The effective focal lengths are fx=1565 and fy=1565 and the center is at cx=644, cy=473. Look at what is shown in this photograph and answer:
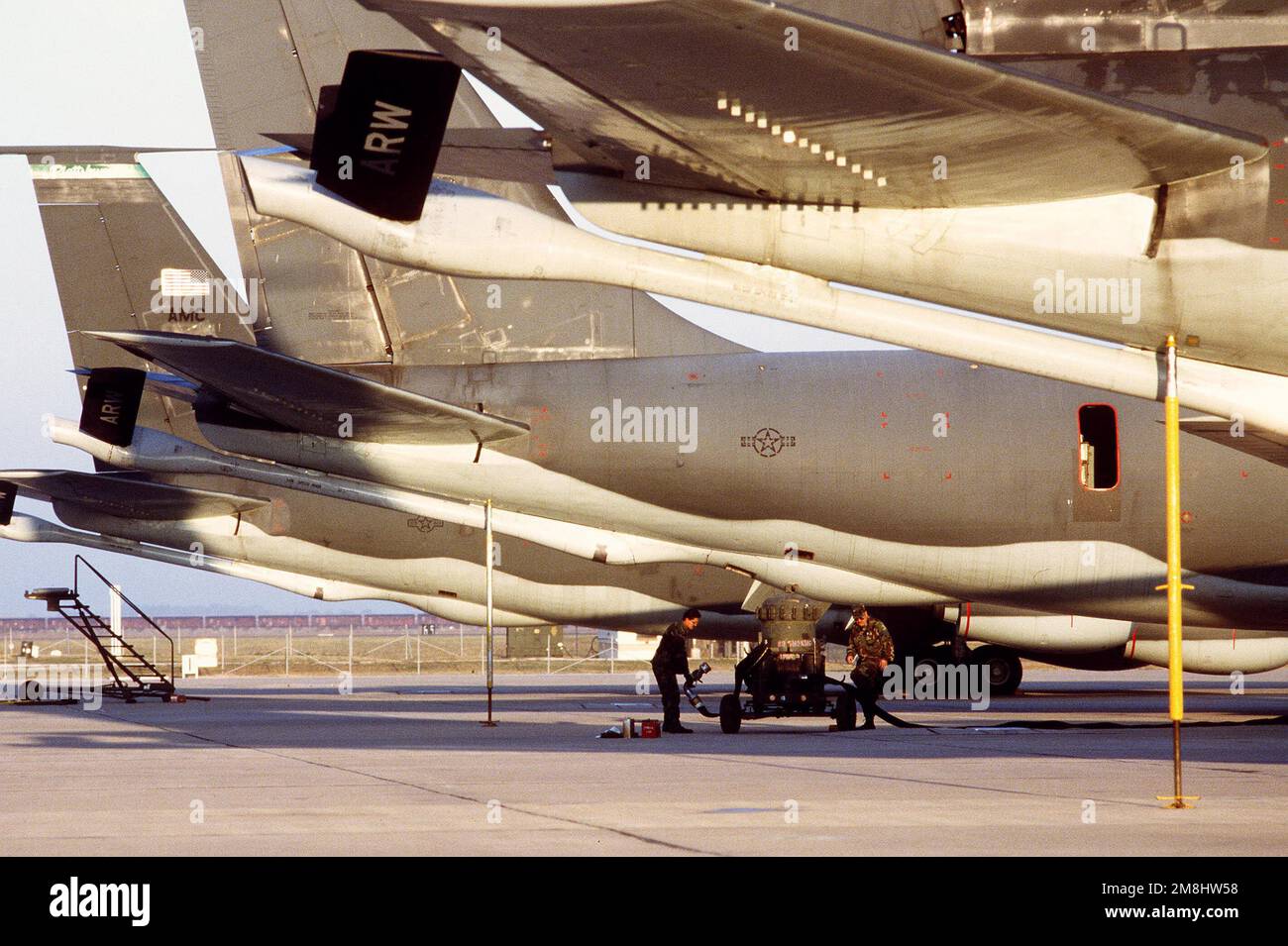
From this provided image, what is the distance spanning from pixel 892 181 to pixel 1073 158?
1244 mm

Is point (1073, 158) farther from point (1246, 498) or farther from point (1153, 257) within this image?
point (1246, 498)

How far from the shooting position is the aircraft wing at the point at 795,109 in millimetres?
8188

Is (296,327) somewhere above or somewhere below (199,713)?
above

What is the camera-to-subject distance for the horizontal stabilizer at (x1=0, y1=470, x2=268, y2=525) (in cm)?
3362

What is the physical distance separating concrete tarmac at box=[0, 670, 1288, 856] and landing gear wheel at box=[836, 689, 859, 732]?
0.54m

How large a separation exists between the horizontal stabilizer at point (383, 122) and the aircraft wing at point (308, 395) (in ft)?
31.1

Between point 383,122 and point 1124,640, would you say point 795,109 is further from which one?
point 1124,640

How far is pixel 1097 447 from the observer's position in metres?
→ 25.7

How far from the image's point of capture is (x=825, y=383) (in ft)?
84.9

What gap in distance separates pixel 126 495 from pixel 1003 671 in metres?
19.3

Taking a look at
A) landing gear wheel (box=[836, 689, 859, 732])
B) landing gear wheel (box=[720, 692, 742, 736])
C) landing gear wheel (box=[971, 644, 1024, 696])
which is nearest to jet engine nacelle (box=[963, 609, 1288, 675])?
landing gear wheel (box=[971, 644, 1024, 696])

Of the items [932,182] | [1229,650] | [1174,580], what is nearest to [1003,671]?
[1229,650]

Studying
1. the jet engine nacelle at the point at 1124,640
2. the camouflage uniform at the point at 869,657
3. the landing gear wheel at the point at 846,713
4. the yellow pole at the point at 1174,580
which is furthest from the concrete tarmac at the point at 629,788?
the jet engine nacelle at the point at 1124,640
